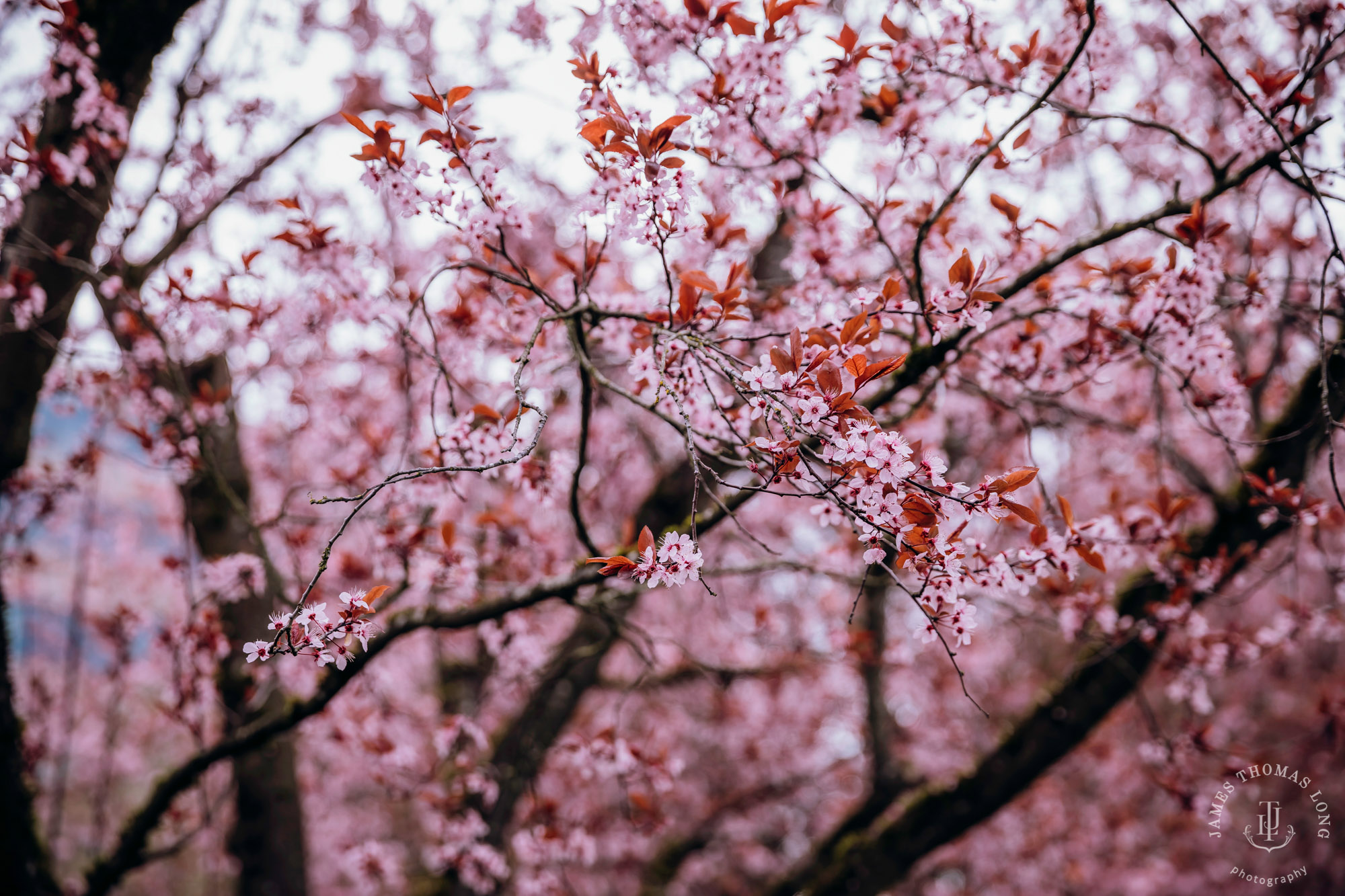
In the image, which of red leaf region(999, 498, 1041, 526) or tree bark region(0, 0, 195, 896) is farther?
tree bark region(0, 0, 195, 896)

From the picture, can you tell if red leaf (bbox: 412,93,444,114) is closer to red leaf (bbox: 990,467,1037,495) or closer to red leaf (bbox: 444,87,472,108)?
red leaf (bbox: 444,87,472,108)

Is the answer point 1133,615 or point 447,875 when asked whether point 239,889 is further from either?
point 1133,615

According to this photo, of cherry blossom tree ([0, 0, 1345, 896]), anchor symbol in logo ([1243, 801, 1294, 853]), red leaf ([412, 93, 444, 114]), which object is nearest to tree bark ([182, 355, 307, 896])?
cherry blossom tree ([0, 0, 1345, 896])

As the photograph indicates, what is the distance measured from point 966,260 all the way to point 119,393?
438 centimetres

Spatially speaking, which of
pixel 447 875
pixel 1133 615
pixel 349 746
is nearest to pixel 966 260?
pixel 1133 615

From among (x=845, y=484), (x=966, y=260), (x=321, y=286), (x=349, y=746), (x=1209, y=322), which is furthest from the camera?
(x=349, y=746)

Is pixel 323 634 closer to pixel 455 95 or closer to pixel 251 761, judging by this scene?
pixel 455 95

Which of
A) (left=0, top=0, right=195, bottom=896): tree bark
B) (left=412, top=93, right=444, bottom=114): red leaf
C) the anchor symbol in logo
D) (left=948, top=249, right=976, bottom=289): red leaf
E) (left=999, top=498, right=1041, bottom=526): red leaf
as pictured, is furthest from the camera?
the anchor symbol in logo

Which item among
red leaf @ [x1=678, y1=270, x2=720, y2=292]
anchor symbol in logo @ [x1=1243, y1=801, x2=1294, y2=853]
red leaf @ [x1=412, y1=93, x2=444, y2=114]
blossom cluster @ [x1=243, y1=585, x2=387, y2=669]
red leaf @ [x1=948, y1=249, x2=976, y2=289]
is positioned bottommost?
anchor symbol in logo @ [x1=1243, y1=801, x2=1294, y2=853]

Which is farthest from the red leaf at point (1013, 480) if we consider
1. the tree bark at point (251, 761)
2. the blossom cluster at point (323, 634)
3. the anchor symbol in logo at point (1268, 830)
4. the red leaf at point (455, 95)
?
the tree bark at point (251, 761)

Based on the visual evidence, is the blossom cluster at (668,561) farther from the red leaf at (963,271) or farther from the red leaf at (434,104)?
the red leaf at (434,104)

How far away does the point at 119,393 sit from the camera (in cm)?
371

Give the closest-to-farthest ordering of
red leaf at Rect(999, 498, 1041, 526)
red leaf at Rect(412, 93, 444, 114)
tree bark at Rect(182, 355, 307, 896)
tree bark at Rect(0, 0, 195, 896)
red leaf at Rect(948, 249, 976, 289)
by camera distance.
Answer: red leaf at Rect(999, 498, 1041, 526)
red leaf at Rect(948, 249, 976, 289)
red leaf at Rect(412, 93, 444, 114)
tree bark at Rect(0, 0, 195, 896)
tree bark at Rect(182, 355, 307, 896)

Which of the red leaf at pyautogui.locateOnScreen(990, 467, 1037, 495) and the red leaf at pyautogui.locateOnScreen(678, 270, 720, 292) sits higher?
the red leaf at pyautogui.locateOnScreen(678, 270, 720, 292)
